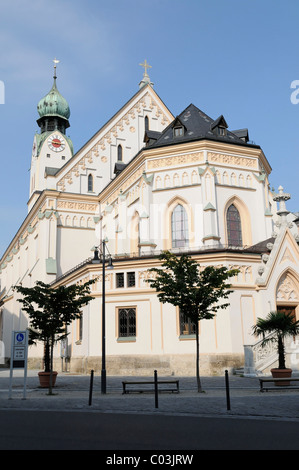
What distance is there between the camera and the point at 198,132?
33531 millimetres

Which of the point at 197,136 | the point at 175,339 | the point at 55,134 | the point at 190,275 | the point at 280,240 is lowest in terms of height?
the point at 175,339

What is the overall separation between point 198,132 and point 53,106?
2606cm

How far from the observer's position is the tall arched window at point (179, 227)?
31.5 m

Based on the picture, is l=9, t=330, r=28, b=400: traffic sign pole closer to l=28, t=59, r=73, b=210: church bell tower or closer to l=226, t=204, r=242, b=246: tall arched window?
l=226, t=204, r=242, b=246: tall arched window

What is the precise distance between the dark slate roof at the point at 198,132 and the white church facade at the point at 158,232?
0.33 ft

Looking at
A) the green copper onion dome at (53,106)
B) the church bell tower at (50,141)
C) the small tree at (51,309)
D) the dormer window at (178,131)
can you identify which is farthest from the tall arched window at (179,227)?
the green copper onion dome at (53,106)

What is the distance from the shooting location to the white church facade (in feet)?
84.2

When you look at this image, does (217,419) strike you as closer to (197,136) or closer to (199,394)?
(199,394)

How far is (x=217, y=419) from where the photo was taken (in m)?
10.2

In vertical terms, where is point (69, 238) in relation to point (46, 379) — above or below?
above

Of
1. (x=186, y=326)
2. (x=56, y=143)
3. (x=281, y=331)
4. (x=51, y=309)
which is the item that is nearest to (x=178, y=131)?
(x=186, y=326)

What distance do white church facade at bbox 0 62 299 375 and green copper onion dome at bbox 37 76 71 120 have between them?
9.73m
